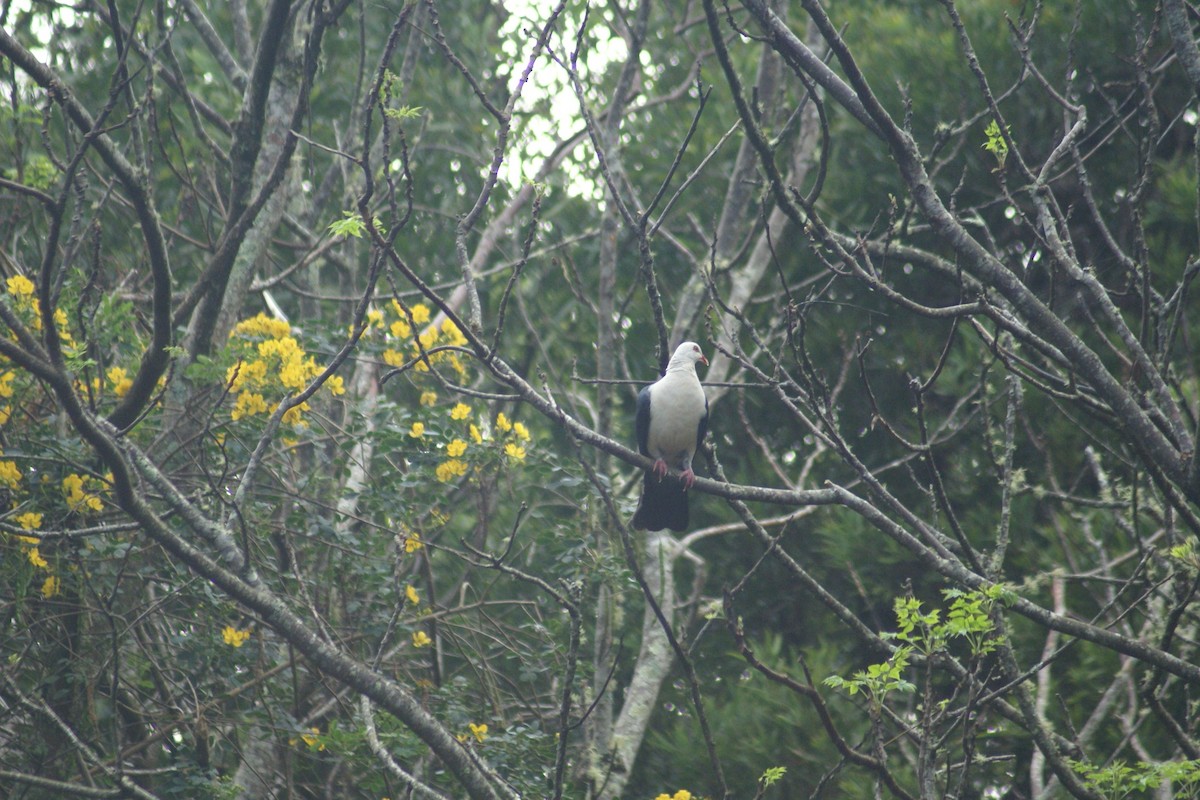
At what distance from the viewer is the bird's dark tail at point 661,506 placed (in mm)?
5262

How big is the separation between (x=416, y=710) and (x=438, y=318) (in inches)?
173

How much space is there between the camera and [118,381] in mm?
4887

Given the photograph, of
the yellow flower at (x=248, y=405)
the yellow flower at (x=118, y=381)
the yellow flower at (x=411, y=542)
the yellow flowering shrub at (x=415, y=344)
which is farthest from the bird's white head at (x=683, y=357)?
the yellow flower at (x=118, y=381)

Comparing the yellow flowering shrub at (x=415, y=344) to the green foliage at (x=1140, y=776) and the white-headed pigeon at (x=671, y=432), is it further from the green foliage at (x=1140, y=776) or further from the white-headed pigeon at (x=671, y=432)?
the green foliage at (x=1140, y=776)

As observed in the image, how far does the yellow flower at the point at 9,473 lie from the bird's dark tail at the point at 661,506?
2615 millimetres

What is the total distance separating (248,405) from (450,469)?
3.01ft

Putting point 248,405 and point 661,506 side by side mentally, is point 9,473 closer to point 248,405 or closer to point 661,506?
point 248,405

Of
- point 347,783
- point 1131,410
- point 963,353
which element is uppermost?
point 963,353

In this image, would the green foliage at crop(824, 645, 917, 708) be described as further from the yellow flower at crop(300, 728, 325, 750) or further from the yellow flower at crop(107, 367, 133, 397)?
the yellow flower at crop(107, 367, 133, 397)

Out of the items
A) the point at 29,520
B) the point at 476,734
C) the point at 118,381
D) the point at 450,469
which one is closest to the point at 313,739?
the point at 476,734

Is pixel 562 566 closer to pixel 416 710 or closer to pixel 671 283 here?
pixel 416 710

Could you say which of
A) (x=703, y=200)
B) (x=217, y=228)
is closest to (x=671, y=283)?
(x=703, y=200)

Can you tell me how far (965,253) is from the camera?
327cm

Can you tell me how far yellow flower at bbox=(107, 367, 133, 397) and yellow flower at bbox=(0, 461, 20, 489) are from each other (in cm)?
61
